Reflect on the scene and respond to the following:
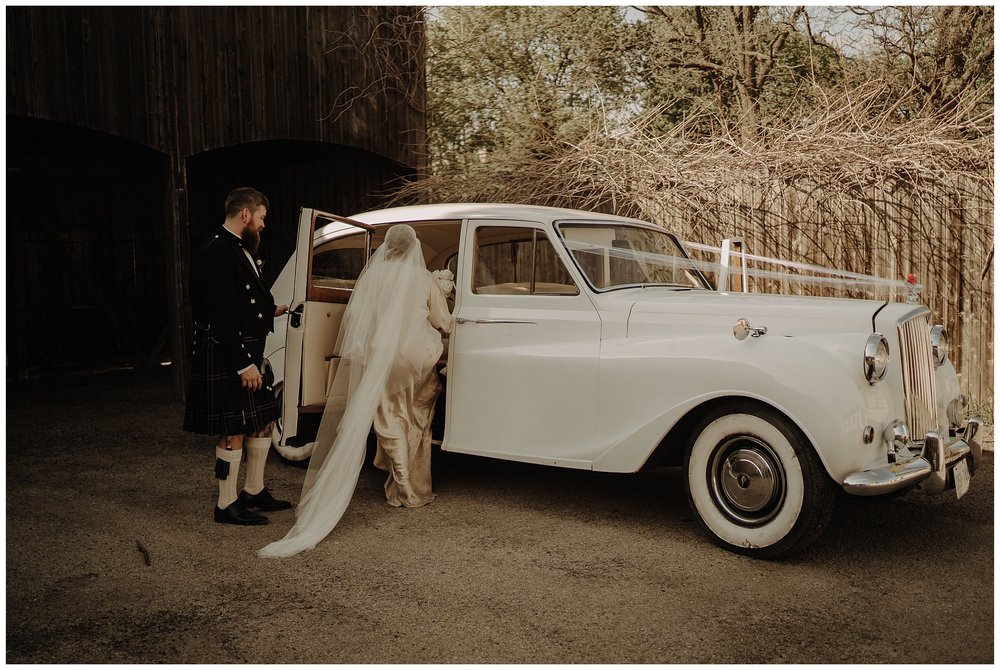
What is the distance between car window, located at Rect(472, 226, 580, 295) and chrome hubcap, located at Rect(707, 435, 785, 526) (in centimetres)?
128

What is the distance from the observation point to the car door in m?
4.72

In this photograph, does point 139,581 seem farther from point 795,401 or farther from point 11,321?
point 11,321

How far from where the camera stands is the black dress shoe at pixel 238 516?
479cm

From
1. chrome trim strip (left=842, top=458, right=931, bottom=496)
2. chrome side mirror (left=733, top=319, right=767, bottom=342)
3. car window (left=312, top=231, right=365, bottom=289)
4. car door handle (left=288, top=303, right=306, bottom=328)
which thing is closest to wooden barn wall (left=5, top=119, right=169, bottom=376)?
car window (left=312, top=231, right=365, bottom=289)

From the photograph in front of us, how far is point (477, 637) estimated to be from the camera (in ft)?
10.8

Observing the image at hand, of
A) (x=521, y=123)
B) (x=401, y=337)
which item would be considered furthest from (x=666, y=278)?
(x=521, y=123)

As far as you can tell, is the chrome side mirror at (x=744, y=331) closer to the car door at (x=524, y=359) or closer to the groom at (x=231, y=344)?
the car door at (x=524, y=359)

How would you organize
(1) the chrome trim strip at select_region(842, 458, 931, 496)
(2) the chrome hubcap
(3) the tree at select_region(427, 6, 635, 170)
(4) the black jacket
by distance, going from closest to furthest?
1. (1) the chrome trim strip at select_region(842, 458, 931, 496)
2. (2) the chrome hubcap
3. (4) the black jacket
4. (3) the tree at select_region(427, 6, 635, 170)

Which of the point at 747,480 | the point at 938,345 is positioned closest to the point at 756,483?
the point at 747,480

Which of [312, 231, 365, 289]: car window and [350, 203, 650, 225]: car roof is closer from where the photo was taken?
[350, 203, 650, 225]: car roof

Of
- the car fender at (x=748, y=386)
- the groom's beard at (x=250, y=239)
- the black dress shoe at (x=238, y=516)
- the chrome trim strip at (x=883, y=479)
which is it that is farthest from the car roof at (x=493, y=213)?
the chrome trim strip at (x=883, y=479)

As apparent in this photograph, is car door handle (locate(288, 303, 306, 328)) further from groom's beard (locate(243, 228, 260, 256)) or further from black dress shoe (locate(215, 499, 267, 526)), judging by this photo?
black dress shoe (locate(215, 499, 267, 526))

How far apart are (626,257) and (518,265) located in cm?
68

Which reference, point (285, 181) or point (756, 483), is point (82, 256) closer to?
point (285, 181)
